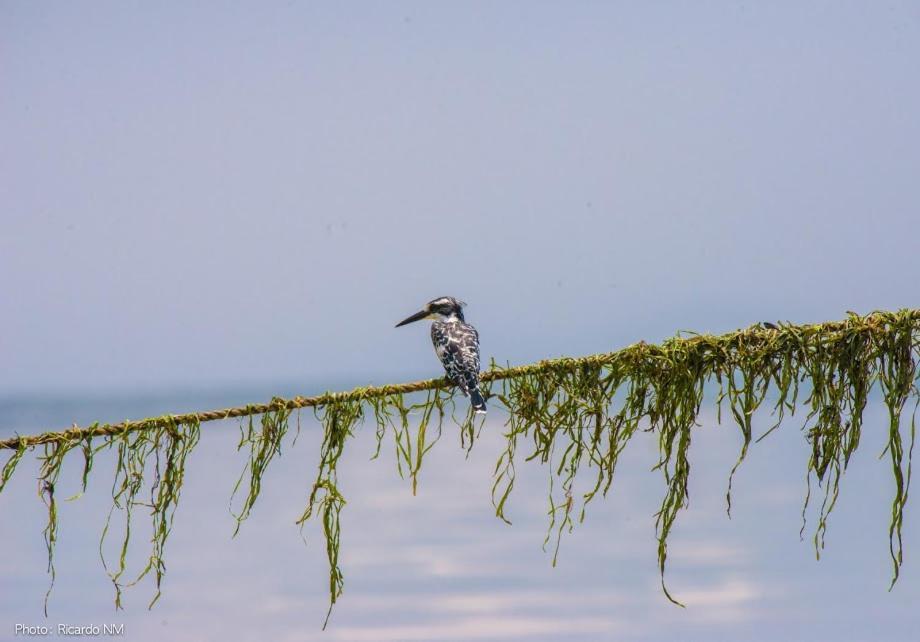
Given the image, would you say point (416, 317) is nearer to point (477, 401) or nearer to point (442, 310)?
point (442, 310)

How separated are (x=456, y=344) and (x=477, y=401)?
118 centimetres

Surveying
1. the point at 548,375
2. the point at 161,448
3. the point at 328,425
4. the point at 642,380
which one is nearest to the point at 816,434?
the point at 642,380

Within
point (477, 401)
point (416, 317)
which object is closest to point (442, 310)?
point (416, 317)

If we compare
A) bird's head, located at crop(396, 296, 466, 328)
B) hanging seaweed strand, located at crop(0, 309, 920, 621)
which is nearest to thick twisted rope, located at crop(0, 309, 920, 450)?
hanging seaweed strand, located at crop(0, 309, 920, 621)

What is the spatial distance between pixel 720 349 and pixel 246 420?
3.27m

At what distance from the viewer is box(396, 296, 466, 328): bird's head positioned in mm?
15203

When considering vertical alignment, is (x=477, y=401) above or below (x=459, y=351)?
below

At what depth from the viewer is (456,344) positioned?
1288 centimetres

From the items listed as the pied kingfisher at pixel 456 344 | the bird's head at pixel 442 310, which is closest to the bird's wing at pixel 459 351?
the pied kingfisher at pixel 456 344

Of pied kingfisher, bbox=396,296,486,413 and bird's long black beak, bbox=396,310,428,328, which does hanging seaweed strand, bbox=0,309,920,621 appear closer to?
pied kingfisher, bbox=396,296,486,413

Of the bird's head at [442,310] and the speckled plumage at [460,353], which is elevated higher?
the bird's head at [442,310]

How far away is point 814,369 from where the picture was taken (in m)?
9.41

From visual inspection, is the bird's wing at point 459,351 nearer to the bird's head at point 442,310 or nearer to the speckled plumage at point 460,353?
the speckled plumage at point 460,353

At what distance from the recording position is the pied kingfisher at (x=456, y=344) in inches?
476
